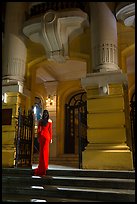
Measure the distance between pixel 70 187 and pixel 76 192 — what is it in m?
0.43

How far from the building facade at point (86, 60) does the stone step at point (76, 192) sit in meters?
1.91

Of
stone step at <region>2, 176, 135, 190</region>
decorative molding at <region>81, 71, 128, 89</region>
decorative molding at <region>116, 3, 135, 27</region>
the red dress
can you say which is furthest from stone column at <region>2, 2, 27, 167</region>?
decorative molding at <region>116, 3, 135, 27</region>

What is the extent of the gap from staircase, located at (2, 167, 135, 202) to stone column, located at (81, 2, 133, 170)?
42.3 inches

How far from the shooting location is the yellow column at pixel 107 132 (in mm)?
7219

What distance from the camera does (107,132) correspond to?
25.0 ft

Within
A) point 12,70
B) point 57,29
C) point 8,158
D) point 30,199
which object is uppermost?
point 57,29

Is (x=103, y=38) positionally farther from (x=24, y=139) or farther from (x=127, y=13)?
(x=24, y=139)

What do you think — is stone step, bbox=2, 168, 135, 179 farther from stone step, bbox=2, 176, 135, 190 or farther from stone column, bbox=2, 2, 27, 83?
stone column, bbox=2, 2, 27, 83

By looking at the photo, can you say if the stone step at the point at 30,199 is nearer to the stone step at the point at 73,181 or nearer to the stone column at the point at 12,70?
the stone step at the point at 73,181

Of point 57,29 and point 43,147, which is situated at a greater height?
point 57,29

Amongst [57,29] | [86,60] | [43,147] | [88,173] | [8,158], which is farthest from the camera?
[86,60]

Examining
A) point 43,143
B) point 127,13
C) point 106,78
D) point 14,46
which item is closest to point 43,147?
point 43,143

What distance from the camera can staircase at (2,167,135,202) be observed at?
205 inches

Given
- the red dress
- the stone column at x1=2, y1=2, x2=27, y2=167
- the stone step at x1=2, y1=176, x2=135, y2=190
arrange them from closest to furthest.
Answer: the stone step at x1=2, y1=176, x2=135, y2=190
the red dress
the stone column at x1=2, y1=2, x2=27, y2=167
